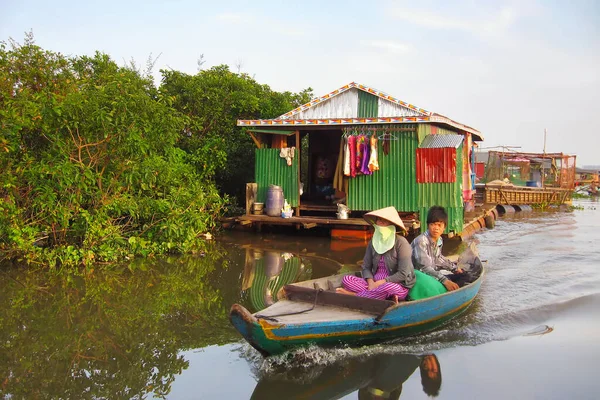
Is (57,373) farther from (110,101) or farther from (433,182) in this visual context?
(433,182)

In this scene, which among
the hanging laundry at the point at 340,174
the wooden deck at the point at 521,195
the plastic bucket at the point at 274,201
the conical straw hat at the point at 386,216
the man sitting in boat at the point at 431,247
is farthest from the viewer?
the wooden deck at the point at 521,195

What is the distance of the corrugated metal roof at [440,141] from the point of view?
1227cm

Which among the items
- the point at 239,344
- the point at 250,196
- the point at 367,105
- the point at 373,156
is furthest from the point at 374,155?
the point at 239,344

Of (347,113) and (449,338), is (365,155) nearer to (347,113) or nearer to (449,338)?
(347,113)

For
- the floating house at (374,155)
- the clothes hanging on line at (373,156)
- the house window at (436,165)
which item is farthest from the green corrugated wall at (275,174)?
the house window at (436,165)

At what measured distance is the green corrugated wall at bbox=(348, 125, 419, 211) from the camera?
12625 mm

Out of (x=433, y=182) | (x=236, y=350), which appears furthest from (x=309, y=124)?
(x=236, y=350)

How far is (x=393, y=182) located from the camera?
504 inches

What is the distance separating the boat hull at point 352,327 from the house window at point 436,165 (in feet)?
19.7

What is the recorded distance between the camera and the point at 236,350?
19.0 ft

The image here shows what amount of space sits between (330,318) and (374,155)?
762 cm

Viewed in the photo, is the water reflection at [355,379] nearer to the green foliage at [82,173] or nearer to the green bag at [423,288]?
the green bag at [423,288]

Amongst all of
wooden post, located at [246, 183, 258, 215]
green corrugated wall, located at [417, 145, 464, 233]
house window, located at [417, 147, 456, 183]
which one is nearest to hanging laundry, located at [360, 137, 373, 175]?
house window, located at [417, 147, 456, 183]

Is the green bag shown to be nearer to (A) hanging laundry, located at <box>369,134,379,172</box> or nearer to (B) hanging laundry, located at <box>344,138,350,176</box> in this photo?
(A) hanging laundry, located at <box>369,134,379,172</box>
